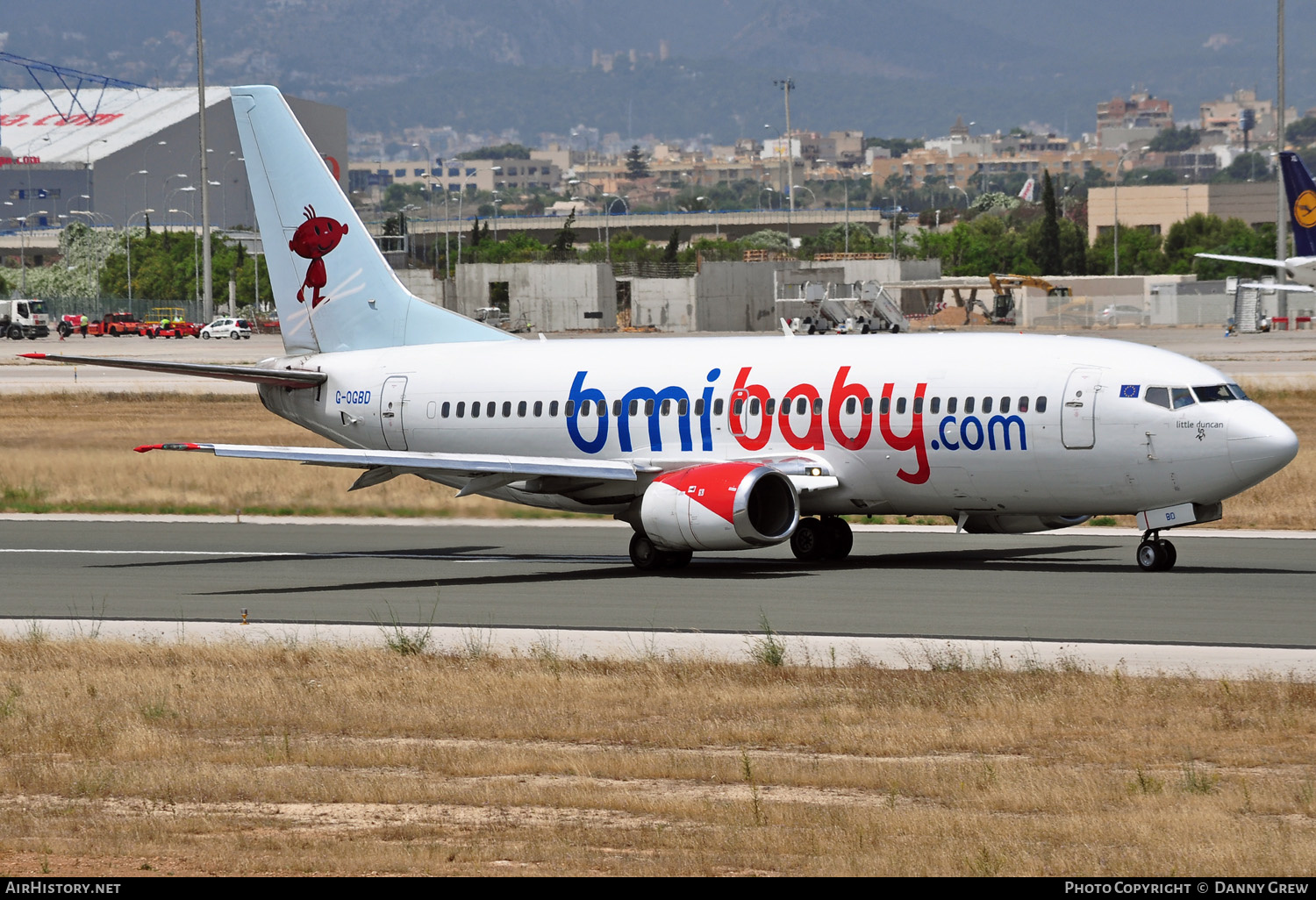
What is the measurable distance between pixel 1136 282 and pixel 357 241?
156505mm

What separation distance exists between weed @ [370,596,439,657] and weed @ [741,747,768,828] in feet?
26.1

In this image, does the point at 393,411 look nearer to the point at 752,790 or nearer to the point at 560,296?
the point at 752,790

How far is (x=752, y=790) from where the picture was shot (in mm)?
16016

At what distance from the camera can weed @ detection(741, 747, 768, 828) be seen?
14.8m

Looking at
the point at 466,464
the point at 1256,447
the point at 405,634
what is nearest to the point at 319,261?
the point at 466,464

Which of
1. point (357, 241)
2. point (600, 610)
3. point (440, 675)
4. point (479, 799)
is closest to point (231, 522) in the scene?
point (357, 241)

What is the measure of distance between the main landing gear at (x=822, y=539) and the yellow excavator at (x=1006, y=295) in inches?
5106

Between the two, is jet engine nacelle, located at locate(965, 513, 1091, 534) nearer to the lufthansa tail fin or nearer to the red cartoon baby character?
the red cartoon baby character

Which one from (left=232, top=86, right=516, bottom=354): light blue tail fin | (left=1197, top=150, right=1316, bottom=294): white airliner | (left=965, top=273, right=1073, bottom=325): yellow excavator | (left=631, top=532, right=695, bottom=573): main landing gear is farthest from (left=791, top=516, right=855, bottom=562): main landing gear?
(left=965, top=273, right=1073, bottom=325): yellow excavator

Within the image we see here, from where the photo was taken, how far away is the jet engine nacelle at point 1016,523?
33594 millimetres

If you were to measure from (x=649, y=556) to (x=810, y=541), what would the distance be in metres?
3.49

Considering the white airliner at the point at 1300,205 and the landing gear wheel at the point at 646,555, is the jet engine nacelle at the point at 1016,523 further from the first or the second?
the white airliner at the point at 1300,205
